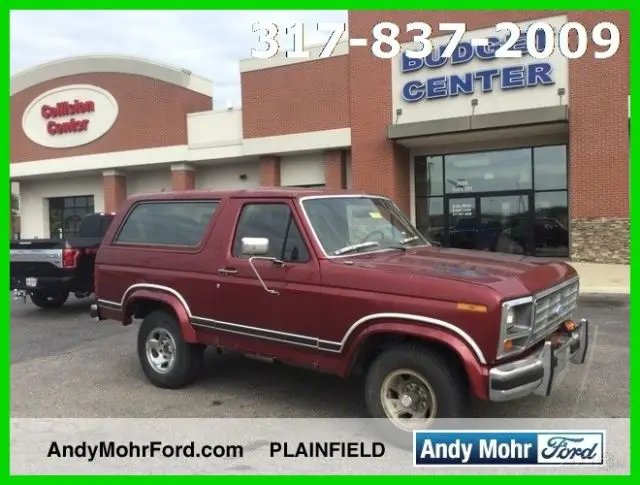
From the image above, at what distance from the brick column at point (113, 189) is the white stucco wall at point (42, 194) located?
1650mm

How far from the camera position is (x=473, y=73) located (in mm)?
17844

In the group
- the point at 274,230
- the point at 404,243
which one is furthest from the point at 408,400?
the point at 274,230

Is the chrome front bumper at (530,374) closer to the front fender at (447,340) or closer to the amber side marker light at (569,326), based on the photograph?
the front fender at (447,340)

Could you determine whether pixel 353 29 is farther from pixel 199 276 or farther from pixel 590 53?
pixel 199 276

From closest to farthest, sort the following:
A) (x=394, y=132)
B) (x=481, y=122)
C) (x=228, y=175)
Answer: (x=481, y=122) → (x=394, y=132) → (x=228, y=175)

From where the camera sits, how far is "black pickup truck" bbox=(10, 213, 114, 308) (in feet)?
31.4

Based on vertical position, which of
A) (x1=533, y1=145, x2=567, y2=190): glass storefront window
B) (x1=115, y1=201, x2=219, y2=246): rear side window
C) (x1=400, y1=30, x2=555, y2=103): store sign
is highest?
(x1=400, y1=30, x2=555, y2=103): store sign

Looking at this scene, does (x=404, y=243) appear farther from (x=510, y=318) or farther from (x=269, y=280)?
(x=510, y=318)

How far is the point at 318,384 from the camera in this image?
227 inches

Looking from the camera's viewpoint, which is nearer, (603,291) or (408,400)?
(408,400)

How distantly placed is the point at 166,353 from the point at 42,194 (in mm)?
26011

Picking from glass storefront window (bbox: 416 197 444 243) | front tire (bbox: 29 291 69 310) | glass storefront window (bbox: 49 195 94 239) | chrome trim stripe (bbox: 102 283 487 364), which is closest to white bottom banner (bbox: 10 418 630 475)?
chrome trim stripe (bbox: 102 283 487 364)

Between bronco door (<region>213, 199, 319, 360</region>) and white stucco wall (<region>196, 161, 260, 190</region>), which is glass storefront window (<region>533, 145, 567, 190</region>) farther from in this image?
bronco door (<region>213, 199, 319, 360</region>)

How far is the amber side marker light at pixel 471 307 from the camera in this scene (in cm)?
381
